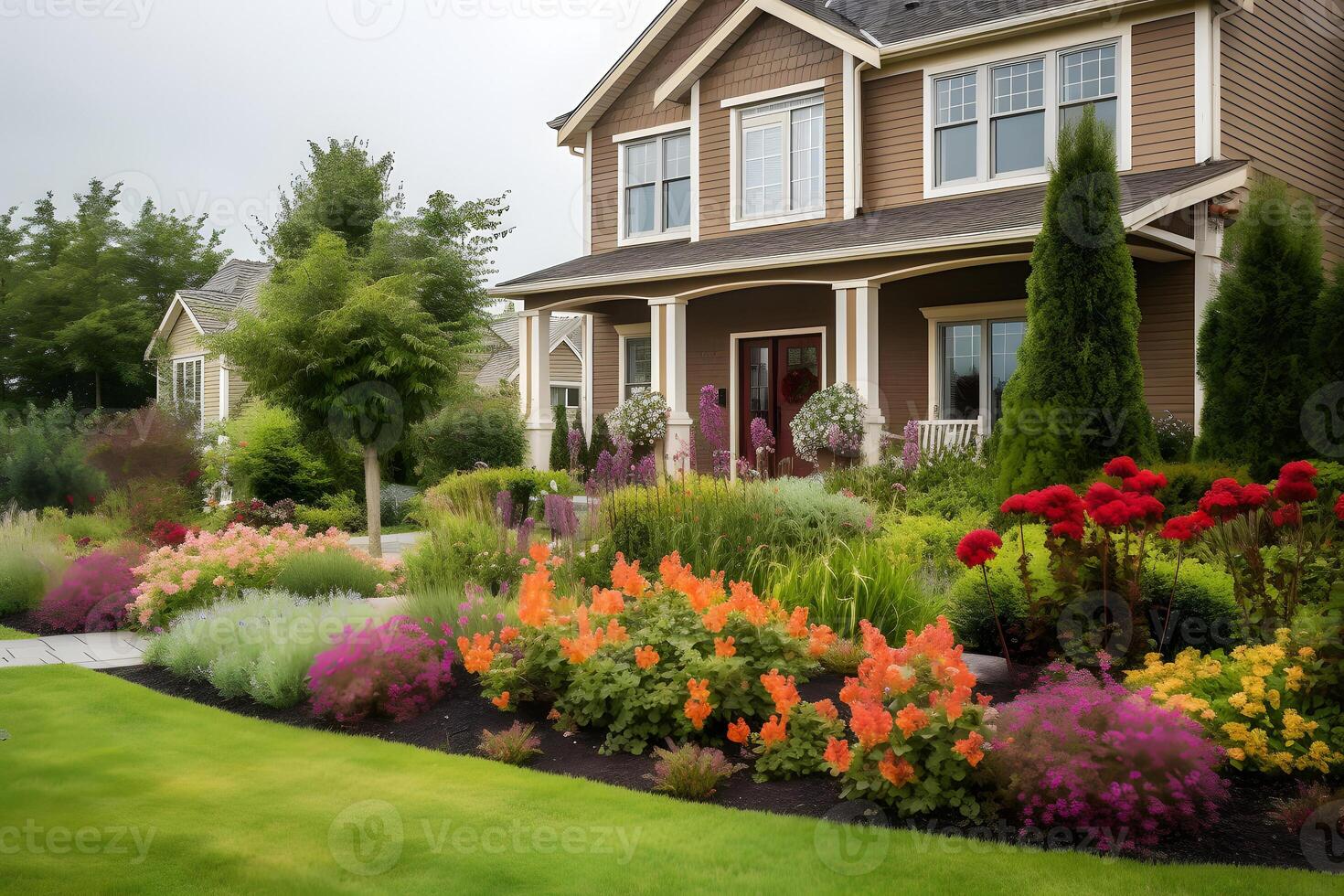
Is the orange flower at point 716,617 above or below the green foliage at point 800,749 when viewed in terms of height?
above

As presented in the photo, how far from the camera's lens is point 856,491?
1148 centimetres

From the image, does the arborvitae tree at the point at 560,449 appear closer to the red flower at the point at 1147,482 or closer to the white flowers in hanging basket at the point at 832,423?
the white flowers in hanging basket at the point at 832,423

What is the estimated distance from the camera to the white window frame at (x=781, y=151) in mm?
15367

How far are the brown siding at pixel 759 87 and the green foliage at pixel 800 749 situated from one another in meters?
11.6

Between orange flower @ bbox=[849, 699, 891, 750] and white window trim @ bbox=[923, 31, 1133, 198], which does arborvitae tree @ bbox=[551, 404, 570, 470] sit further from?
orange flower @ bbox=[849, 699, 891, 750]

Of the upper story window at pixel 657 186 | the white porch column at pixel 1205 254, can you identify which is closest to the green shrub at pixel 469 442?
the upper story window at pixel 657 186

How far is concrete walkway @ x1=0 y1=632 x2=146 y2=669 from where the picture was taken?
716 cm

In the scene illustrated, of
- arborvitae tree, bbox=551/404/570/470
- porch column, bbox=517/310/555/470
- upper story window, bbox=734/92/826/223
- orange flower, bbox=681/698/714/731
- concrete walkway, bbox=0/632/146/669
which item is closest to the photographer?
orange flower, bbox=681/698/714/731

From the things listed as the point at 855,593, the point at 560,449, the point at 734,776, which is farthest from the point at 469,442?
the point at 734,776

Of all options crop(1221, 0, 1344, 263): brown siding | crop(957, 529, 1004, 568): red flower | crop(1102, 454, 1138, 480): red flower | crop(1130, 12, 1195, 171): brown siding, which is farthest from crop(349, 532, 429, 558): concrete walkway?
crop(1221, 0, 1344, 263): brown siding

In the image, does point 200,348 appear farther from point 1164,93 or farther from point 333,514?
point 1164,93

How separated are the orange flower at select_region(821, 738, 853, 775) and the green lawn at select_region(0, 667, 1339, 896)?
0.84 ft

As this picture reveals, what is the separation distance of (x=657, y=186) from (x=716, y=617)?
44.1 feet

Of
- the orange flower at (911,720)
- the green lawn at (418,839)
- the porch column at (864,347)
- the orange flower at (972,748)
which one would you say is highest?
the porch column at (864,347)
